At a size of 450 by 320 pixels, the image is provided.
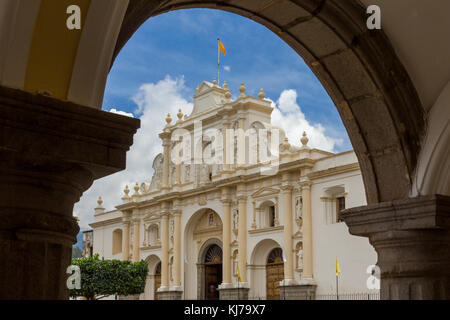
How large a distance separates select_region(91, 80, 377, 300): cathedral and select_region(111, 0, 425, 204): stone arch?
44.9 feet

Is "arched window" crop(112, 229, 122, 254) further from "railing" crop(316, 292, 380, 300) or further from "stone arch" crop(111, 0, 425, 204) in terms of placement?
"stone arch" crop(111, 0, 425, 204)

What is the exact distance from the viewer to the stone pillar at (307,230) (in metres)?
19.3

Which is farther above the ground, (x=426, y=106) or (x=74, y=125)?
(x=426, y=106)

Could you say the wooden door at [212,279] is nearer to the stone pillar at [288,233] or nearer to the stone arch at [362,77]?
the stone pillar at [288,233]

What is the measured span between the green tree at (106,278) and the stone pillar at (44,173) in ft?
71.0

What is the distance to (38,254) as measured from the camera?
7.57ft

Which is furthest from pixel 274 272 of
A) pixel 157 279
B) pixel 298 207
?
pixel 157 279

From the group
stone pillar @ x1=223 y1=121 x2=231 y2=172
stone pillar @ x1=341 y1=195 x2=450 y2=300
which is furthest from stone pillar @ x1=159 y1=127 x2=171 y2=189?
stone pillar @ x1=341 y1=195 x2=450 y2=300

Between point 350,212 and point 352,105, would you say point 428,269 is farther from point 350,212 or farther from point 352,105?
point 352,105

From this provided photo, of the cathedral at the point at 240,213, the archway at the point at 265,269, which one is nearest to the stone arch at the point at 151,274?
the cathedral at the point at 240,213

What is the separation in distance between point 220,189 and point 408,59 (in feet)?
63.7
